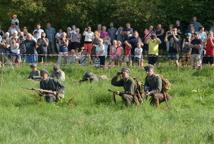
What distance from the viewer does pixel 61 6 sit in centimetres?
3922

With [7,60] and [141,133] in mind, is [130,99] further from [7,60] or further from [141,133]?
[7,60]

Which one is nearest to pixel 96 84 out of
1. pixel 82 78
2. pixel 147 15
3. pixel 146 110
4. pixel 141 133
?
pixel 82 78

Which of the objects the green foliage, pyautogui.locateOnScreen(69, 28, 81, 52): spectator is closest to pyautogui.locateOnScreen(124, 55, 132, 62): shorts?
pyautogui.locateOnScreen(69, 28, 81, 52): spectator

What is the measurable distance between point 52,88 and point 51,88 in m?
0.06

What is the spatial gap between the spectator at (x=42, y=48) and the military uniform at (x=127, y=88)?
31.4 ft

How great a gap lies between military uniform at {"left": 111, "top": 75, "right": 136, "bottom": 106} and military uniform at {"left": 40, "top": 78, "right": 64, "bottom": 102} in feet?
5.83

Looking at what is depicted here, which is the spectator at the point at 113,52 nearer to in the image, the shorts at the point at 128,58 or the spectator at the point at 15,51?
the shorts at the point at 128,58

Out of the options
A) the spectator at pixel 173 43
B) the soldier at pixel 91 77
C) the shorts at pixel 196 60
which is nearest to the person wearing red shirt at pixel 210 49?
the shorts at pixel 196 60

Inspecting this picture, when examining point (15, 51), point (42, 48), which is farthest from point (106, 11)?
point (15, 51)

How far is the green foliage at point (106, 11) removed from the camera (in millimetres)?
37906

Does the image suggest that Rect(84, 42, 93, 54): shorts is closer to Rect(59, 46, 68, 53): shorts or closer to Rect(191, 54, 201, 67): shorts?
Rect(59, 46, 68, 53): shorts

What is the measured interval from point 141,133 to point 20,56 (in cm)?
1552

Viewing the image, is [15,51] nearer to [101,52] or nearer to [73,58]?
[73,58]

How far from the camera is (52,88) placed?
22.9 metres
